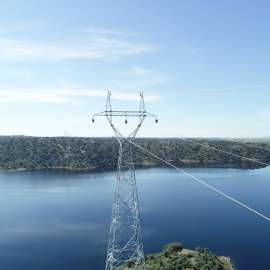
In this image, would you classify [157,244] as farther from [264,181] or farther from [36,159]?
[36,159]

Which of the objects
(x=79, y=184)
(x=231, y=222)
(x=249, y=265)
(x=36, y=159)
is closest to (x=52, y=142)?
(x=36, y=159)

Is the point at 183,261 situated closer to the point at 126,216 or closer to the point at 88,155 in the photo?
the point at 126,216

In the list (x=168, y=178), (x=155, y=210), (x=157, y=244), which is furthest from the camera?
(x=168, y=178)

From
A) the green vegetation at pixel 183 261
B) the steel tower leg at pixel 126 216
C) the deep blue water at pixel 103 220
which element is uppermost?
the steel tower leg at pixel 126 216

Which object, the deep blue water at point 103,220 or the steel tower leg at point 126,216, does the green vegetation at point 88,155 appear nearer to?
the deep blue water at point 103,220

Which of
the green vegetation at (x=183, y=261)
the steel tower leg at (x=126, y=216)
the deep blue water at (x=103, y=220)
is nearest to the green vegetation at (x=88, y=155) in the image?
the deep blue water at (x=103, y=220)

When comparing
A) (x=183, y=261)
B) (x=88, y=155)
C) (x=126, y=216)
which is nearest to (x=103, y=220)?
(x=183, y=261)
